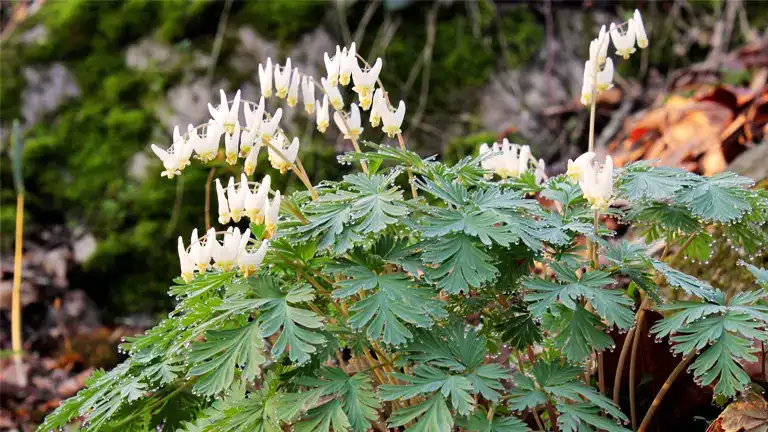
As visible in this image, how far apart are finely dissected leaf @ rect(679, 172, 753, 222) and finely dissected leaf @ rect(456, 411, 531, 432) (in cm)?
62

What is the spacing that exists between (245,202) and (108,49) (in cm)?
415

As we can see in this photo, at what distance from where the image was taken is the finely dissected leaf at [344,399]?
1.39 meters

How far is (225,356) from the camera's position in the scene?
4.67 feet

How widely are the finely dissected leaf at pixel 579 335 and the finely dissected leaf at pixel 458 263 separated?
192 mm

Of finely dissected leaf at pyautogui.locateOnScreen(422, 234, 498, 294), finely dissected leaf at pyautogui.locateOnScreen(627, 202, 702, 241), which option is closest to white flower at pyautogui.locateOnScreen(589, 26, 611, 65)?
finely dissected leaf at pyautogui.locateOnScreen(627, 202, 702, 241)

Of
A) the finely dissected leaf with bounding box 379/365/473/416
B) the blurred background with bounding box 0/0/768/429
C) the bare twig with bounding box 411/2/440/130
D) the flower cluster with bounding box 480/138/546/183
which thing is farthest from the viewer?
the bare twig with bounding box 411/2/440/130

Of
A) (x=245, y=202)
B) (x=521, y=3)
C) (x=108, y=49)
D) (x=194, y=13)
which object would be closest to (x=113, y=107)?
(x=108, y=49)

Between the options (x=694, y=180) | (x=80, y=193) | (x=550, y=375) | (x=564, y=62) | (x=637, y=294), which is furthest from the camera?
(x=564, y=62)

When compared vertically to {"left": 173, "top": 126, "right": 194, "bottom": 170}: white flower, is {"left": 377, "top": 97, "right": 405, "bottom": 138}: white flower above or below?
below

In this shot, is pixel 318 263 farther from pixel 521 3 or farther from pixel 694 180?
pixel 521 3

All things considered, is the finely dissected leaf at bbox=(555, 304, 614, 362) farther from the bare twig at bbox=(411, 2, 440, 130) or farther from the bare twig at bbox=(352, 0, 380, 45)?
the bare twig at bbox=(352, 0, 380, 45)

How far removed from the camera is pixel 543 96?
5.12 metres

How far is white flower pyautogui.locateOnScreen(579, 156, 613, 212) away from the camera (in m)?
1.52

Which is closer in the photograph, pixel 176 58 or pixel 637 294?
pixel 637 294
